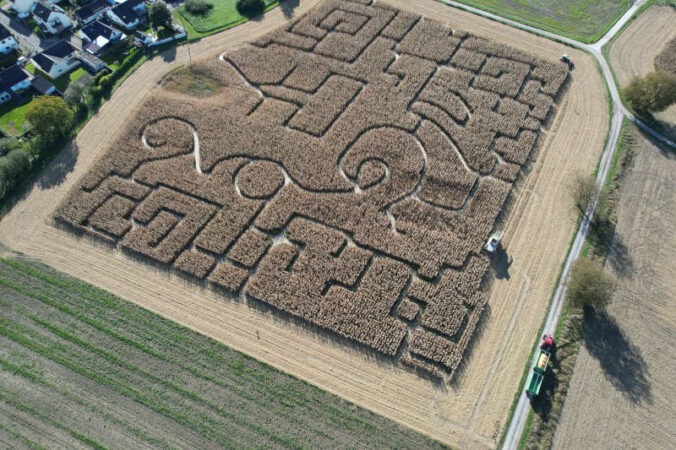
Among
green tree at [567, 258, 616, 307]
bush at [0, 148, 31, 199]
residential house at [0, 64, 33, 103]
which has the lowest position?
residential house at [0, 64, 33, 103]

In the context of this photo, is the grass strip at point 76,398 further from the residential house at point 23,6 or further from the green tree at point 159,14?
the residential house at point 23,6

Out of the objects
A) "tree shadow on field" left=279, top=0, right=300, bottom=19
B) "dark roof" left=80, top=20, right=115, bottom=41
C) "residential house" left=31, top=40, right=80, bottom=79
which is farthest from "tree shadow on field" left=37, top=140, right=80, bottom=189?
"tree shadow on field" left=279, top=0, right=300, bottom=19

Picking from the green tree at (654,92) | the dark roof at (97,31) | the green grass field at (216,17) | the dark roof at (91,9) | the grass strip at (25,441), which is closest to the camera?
the grass strip at (25,441)

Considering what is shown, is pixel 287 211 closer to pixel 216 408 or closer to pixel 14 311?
pixel 216 408

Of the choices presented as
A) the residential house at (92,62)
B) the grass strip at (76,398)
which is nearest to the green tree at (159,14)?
the residential house at (92,62)

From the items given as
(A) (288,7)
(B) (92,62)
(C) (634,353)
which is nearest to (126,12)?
(B) (92,62)

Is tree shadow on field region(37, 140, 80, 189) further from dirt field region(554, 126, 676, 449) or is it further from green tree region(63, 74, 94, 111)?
dirt field region(554, 126, 676, 449)
